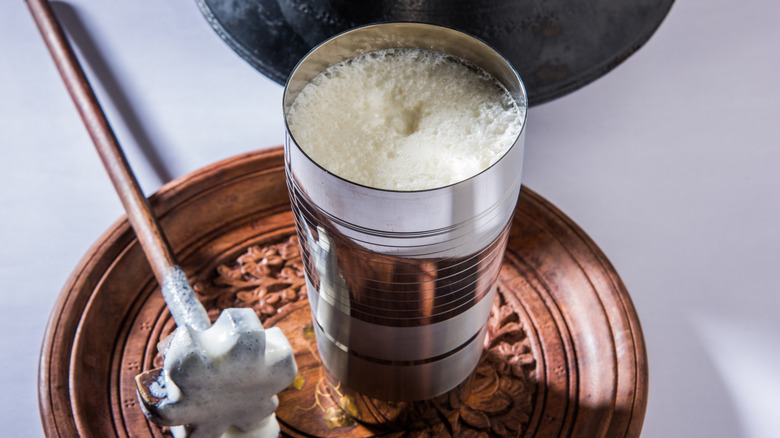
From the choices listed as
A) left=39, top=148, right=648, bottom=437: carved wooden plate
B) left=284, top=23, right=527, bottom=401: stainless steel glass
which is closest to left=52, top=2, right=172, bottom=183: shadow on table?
left=39, top=148, right=648, bottom=437: carved wooden plate

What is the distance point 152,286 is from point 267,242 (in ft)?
0.37

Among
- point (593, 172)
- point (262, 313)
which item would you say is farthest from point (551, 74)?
point (262, 313)

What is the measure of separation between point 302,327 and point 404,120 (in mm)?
259

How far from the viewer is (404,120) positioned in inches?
21.0

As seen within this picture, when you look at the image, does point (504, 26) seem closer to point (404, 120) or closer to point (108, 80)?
point (404, 120)

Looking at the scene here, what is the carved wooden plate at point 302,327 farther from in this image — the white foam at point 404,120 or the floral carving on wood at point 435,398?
the white foam at point 404,120

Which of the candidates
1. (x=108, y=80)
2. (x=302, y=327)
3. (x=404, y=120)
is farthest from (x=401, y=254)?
(x=108, y=80)

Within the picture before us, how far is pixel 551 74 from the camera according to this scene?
722 mm

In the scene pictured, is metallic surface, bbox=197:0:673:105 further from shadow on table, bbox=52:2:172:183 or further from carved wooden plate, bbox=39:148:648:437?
shadow on table, bbox=52:2:172:183

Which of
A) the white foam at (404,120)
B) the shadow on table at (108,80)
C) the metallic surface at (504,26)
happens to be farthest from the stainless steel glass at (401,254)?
the shadow on table at (108,80)

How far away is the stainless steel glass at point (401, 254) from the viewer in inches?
18.5

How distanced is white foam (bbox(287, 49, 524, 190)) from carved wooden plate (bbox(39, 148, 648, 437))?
0.75 ft

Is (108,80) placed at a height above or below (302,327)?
above

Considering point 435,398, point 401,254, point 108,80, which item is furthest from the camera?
point 108,80
